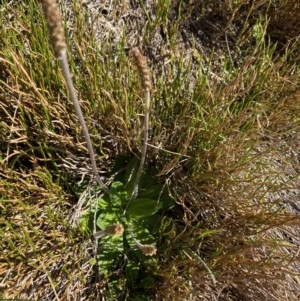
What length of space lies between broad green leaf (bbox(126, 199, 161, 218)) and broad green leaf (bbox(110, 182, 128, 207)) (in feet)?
0.09

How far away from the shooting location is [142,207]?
4.77 ft

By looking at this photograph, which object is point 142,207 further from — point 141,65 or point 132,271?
point 141,65

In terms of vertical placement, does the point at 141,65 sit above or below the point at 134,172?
above

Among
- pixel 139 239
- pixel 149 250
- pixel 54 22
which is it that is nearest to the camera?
pixel 54 22

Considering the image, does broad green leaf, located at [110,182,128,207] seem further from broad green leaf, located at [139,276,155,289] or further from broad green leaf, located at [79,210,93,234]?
broad green leaf, located at [139,276,155,289]

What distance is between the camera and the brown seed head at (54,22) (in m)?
0.57

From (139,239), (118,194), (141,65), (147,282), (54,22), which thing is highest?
(54,22)

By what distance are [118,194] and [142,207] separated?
0.28ft

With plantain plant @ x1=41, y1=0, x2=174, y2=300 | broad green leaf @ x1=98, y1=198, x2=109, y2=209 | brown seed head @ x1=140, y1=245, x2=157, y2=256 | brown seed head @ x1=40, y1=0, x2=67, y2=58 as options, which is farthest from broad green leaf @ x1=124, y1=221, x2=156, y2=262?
brown seed head @ x1=40, y1=0, x2=67, y2=58

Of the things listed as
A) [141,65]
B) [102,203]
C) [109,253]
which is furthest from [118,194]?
[141,65]

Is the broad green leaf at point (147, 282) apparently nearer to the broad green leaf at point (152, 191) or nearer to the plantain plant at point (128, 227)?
the plantain plant at point (128, 227)

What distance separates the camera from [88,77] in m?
1.44

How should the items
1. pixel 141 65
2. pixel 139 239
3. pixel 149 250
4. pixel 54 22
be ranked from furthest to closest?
pixel 139 239 → pixel 149 250 → pixel 141 65 → pixel 54 22

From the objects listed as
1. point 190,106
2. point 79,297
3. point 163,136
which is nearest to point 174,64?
point 190,106
